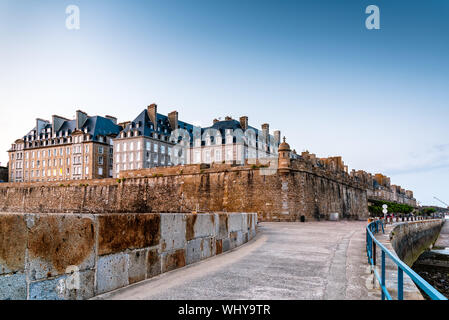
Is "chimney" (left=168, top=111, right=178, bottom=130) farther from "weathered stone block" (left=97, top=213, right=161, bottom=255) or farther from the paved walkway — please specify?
"weathered stone block" (left=97, top=213, right=161, bottom=255)

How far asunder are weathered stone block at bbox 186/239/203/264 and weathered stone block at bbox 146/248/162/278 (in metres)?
0.95

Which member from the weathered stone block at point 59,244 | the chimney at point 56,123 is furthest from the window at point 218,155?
the weathered stone block at point 59,244

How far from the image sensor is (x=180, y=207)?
2947 cm

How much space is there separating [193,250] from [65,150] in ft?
206

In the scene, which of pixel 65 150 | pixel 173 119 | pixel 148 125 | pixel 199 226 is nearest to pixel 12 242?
pixel 199 226

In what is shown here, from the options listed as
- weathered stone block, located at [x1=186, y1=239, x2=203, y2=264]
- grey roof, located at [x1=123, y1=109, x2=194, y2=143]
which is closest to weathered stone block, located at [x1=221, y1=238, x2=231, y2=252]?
weathered stone block, located at [x1=186, y1=239, x2=203, y2=264]

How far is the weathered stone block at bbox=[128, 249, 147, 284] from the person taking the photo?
4.60 m

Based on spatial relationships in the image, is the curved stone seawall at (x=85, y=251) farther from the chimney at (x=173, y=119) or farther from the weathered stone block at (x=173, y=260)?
the chimney at (x=173, y=119)

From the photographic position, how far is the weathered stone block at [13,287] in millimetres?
2859

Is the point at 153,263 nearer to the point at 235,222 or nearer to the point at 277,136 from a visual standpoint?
the point at 235,222
